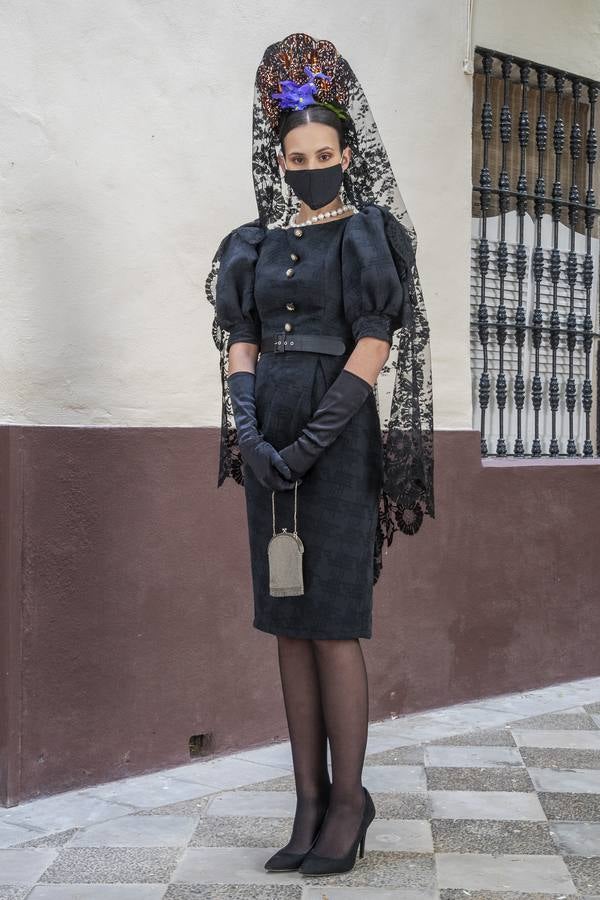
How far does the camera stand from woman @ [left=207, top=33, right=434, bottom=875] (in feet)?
11.5

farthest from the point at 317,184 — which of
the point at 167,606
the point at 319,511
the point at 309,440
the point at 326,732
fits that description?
the point at 167,606

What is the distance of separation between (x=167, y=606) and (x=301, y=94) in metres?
1.91

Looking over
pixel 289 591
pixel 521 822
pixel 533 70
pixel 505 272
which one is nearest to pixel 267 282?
pixel 289 591

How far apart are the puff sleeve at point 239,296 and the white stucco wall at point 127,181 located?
2.84 feet

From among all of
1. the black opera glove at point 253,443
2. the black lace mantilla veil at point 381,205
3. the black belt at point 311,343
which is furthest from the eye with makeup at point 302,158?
the black opera glove at point 253,443

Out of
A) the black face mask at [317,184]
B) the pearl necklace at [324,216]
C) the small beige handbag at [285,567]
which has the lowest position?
the small beige handbag at [285,567]

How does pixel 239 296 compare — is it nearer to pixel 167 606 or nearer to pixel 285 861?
pixel 167 606

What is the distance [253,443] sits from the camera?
11.4ft

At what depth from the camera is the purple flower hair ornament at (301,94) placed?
3627 mm

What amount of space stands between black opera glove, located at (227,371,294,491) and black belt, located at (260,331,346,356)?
0.14 m

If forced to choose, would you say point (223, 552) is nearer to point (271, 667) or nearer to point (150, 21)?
point (271, 667)

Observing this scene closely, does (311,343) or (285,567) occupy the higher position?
(311,343)

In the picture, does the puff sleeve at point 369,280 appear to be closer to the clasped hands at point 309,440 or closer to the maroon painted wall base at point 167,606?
the clasped hands at point 309,440

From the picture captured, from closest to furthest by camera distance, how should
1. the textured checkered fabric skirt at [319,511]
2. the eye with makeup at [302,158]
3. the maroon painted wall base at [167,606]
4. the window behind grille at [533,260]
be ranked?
the textured checkered fabric skirt at [319,511] → the eye with makeup at [302,158] → the maroon painted wall base at [167,606] → the window behind grille at [533,260]
